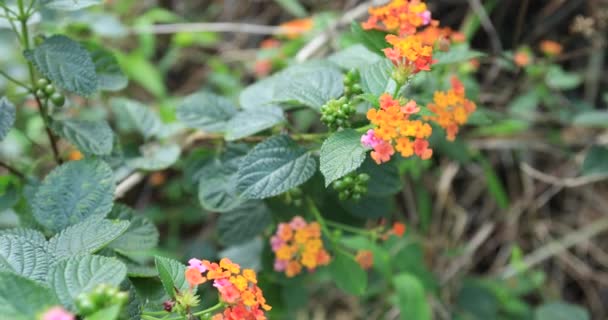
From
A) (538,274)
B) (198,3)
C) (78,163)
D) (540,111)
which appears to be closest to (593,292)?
(538,274)

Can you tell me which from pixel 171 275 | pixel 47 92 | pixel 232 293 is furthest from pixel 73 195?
pixel 232 293

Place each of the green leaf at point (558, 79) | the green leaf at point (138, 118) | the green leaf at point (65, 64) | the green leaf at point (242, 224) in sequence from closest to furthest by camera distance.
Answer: the green leaf at point (65, 64)
the green leaf at point (242, 224)
the green leaf at point (138, 118)
the green leaf at point (558, 79)

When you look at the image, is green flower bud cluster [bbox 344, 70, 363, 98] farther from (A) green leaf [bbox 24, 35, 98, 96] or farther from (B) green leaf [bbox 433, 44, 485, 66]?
(A) green leaf [bbox 24, 35, 98, 96]

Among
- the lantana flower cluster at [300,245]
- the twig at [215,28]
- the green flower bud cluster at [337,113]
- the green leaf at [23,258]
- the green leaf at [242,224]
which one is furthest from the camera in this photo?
the twig at [215,28]

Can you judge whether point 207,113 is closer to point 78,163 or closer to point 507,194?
point 78,163

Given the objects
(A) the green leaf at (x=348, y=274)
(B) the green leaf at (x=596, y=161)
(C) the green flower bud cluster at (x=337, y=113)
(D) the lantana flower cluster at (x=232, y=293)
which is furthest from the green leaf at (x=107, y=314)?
(B) the green leaf at (x=596, y=161)

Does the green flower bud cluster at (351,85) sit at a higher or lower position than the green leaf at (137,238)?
higher

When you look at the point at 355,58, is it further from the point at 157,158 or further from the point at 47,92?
the point at 47,92

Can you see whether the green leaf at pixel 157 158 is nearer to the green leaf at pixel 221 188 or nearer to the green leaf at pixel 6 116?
the green leaf at pixel 221 188
